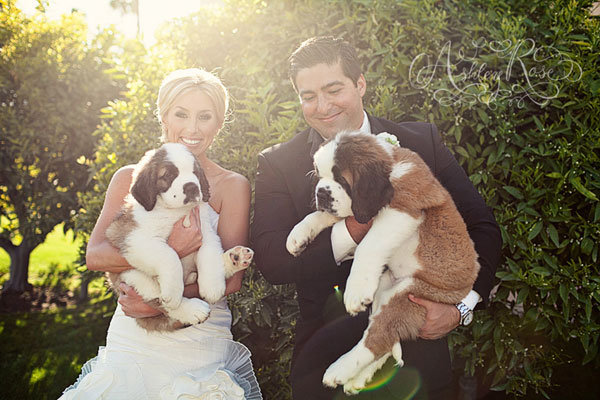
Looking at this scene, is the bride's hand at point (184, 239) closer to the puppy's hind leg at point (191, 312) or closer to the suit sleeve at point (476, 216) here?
the puppy's hind leg at point (191, 312)

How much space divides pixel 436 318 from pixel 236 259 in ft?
4.20

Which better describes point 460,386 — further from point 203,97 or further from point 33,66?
point 33,66

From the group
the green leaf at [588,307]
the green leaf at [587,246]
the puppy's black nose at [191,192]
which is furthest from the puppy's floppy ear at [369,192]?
the green leaf at [588,307]

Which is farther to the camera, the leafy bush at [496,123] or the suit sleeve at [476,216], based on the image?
the leafy bush at [496,123]

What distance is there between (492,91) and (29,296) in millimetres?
9296

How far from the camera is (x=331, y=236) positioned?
8.25ft

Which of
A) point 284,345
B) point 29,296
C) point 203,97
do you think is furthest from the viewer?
point 29,296

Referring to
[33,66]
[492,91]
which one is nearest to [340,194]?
[492,91]

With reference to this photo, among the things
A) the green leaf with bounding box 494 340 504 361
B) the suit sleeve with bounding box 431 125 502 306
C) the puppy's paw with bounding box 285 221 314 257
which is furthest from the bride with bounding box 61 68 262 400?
the green leaf with bounding box 494 340 504 361

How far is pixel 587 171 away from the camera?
3.53 m

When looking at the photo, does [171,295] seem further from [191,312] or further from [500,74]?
[500,74]

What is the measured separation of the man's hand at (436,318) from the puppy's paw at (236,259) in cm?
104

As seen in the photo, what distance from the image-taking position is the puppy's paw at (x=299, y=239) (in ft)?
8.48

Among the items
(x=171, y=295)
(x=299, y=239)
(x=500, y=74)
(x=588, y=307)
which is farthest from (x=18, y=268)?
(x=588, y=307)
